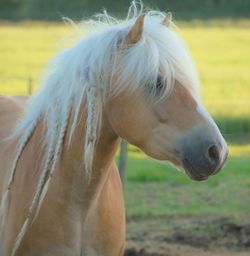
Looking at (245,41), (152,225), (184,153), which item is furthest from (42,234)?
(245,41)

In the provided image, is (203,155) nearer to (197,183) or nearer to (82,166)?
(82,166)

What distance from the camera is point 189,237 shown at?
715 centimetres

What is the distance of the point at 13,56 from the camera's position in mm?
26312

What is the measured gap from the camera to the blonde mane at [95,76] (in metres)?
3.57

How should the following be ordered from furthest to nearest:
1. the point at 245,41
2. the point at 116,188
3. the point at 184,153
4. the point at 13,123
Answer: the point at 245,41, the point at 13,123, the point at 116,188, the point at 184,153

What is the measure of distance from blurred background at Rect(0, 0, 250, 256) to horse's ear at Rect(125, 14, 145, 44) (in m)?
0.59

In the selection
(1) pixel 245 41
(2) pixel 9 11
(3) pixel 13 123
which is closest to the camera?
(3) pixel 13 123

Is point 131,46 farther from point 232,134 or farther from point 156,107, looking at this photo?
point 232,134

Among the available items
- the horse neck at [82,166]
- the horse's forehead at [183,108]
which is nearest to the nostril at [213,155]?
the horse's forehead at [183,108]

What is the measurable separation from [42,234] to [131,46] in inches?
39.1

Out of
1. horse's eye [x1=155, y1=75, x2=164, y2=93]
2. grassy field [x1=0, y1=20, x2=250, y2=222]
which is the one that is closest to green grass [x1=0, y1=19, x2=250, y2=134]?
grassy field [x1=0, y1=20, x2=250, y2=222]

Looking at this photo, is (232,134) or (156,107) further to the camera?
(232,134)

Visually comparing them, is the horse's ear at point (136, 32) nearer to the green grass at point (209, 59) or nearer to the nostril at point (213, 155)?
the nostril at point (213, 155)

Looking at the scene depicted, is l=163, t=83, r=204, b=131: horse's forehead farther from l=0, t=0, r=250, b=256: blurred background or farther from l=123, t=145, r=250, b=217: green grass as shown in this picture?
l=123, t=145, r=250, b=217: green grass
